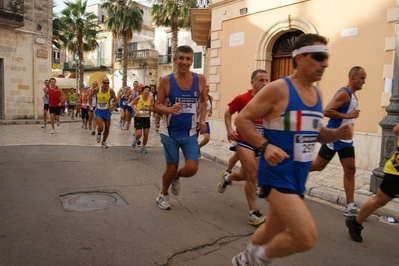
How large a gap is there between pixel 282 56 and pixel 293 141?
937 centimetres

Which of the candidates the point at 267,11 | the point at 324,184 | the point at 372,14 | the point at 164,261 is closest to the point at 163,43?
the point at 267,11

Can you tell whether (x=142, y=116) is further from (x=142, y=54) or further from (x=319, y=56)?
(x=142, y=54)

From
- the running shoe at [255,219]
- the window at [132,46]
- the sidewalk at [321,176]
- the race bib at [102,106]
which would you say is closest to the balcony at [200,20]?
the sidewalk at [321,176]

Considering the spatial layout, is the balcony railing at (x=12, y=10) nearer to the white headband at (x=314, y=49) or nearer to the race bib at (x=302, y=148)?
the white headband at (x=314, y=49)

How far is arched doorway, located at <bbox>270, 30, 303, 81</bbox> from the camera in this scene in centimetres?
1106

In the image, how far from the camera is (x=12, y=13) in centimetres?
1683

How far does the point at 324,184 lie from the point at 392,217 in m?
1.68

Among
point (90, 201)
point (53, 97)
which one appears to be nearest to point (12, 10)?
point (53, 97)

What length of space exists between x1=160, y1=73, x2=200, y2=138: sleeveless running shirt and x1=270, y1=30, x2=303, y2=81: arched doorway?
23.6 ft

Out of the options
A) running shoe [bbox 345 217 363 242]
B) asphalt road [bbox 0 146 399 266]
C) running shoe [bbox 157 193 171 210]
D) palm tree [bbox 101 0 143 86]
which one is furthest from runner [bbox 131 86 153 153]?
palm tree [bbox 101 0 143 86]

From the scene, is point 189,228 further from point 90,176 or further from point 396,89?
point 396,89

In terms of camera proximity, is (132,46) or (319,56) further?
(132,46)

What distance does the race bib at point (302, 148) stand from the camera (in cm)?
248

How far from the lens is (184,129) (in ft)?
14.8
